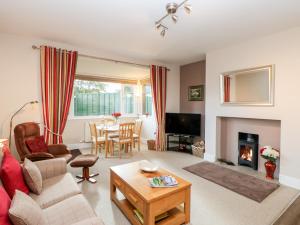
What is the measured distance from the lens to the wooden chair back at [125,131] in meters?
4.45

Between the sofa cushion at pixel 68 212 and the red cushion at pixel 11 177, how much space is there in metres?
0.37

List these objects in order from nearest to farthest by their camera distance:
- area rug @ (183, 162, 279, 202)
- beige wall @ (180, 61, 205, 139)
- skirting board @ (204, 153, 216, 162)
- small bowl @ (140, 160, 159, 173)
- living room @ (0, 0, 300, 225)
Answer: living room @ (0, 0, 300, 225) < small bowl @ (140, 160, 159, 173) < area rug @ (183, 162, 279, 202) < skirting board @ (204, 153, 216, 162) < beige wall @ (180, 61, 205, 139)

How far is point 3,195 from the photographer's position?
1.29 metres

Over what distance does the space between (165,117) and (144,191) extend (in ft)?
11.1

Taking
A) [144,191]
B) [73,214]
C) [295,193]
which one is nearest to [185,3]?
[144,191]

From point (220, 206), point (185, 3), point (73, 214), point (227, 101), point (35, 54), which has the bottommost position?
point (220, 206)

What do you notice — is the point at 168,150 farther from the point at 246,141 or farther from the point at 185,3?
the point at 185,3

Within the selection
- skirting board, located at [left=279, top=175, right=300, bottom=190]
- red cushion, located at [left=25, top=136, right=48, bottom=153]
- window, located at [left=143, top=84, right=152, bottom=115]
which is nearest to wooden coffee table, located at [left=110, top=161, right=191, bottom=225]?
red cushion, located at [left=25, top=136, right=48, bottom=153]

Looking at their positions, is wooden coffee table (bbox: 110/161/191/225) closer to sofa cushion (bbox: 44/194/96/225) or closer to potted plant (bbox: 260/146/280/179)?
sofa cushion (bbox: 44/194/96/225)

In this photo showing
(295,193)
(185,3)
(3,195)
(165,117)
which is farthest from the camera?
(165,117)

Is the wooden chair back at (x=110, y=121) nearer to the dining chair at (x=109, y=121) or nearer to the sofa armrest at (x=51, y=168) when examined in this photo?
the dining chair at (x=109, y=121)

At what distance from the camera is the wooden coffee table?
5.68 ft

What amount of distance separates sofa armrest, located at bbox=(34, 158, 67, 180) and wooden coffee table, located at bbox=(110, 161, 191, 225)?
69 centimetres

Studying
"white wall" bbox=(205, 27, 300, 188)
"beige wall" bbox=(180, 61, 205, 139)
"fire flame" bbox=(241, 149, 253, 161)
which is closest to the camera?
"white wall" bbox=(205, 27, 300, 188)
